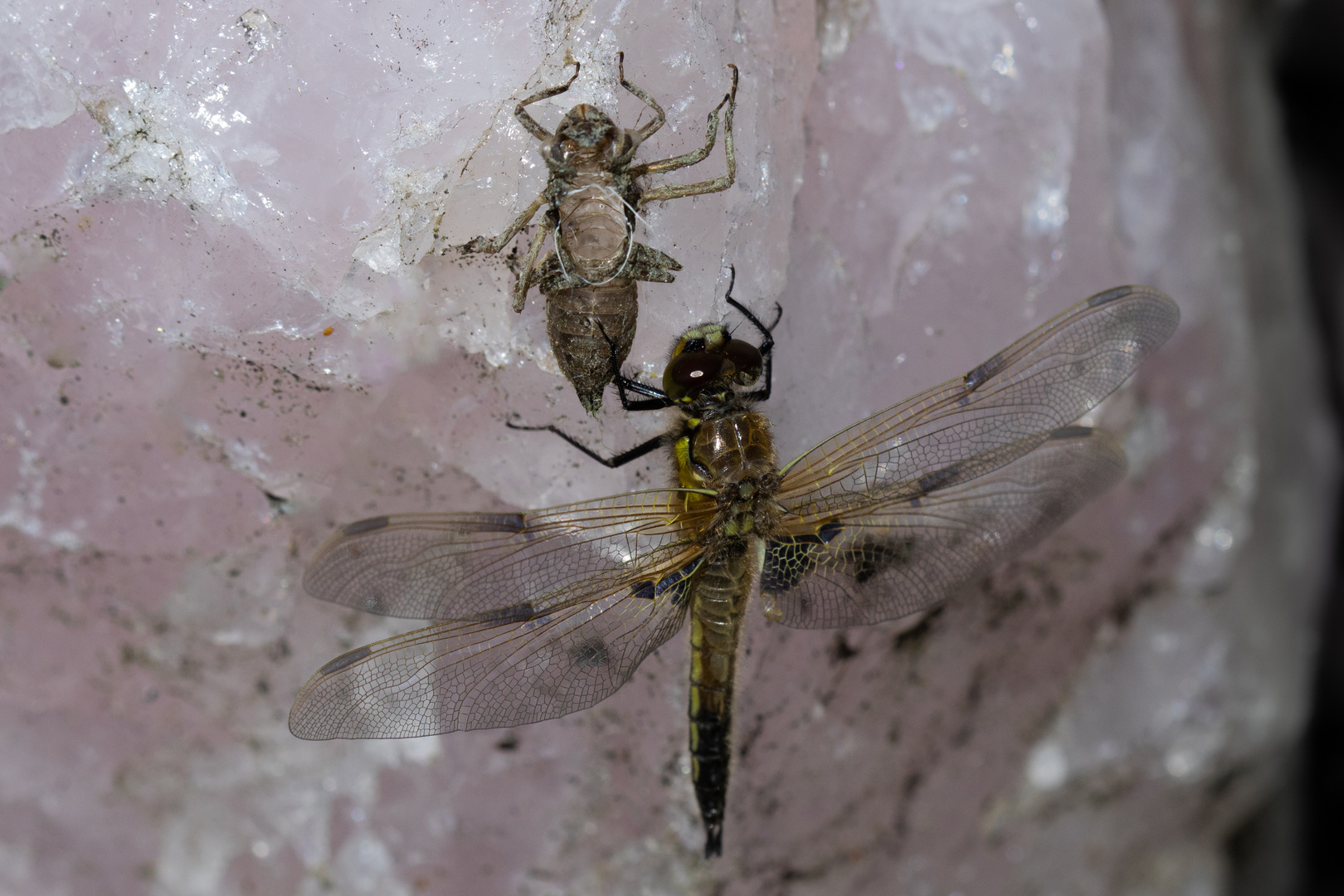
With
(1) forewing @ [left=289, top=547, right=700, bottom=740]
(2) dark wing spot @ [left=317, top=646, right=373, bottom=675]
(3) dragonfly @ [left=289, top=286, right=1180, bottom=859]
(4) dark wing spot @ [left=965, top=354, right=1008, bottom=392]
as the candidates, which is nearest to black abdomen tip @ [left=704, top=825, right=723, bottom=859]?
(3) dragonfly @ [left=289, top=286, right=1180, bottom=859]

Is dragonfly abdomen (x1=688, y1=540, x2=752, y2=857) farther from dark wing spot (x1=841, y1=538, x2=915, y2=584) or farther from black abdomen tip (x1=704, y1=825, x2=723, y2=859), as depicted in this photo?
dark wing spot (x1=841, y1=538, x2=915, y2=584)

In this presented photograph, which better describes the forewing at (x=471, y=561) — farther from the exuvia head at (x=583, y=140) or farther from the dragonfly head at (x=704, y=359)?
the exuvia head at (x=583, y=140)

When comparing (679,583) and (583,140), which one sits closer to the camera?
(583,140)

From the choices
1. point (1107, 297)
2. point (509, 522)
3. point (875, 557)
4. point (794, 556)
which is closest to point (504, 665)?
point (509, 522)

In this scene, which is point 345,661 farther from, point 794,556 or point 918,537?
point 918,537

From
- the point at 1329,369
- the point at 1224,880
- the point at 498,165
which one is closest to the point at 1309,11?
the point at 1329,369

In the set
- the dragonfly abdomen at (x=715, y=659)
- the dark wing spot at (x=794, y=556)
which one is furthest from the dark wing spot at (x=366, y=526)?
the dark wing spot at (x=794, y=556)

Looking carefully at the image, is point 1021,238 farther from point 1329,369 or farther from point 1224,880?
point 1224,880
